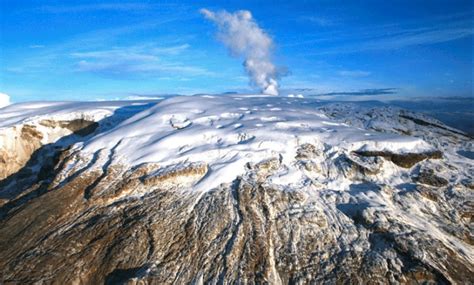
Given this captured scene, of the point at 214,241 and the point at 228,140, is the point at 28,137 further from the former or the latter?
the point at 214,241

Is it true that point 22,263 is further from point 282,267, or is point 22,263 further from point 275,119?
point 275,119

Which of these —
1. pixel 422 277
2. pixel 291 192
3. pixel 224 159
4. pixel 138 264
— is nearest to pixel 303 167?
pixel 291 192

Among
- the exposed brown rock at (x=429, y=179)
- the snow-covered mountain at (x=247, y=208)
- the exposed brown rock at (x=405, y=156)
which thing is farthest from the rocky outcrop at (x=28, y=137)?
the exposed brown rock at (x=429, y=179)

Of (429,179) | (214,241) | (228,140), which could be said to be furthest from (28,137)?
(429,179)

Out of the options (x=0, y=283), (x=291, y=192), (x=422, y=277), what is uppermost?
(x=291, y=192)

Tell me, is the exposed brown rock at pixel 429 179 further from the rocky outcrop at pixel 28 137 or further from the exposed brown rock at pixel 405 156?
the rocky outcrop at pixel 28 137

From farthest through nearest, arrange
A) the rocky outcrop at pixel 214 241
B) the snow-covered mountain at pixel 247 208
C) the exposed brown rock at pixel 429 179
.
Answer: the exposed brown rock at pixel 429 179 < the snow-covered mountain at pixel 247 208 < the rocky outcrop at pixel 214 241
